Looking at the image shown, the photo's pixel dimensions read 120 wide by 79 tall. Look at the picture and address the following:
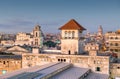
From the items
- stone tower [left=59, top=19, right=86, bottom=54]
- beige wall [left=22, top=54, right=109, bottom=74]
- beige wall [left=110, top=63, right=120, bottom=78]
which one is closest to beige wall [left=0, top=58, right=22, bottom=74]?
beige wall [left=22, top=54, right=109, bottom=74]

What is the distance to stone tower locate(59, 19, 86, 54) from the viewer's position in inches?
1565

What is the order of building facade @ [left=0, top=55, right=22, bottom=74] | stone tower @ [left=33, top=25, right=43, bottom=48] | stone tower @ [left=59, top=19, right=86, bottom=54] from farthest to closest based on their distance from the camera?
1. stone tower @ [left=33, top=25, right=43, bottom=48]
2. building facade @ [left=0, top=55, right=22, bottom=74]
3. stone tower @ [left=59, top=19, right=86, bottom=54]

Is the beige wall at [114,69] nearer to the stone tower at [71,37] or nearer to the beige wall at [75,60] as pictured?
the beige wall at [75,60]

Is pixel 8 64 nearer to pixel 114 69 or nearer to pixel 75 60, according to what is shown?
pixel 75 60

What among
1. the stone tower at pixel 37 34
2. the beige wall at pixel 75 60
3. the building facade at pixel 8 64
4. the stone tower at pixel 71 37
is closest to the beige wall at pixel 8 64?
the building facade at pixel 8 64

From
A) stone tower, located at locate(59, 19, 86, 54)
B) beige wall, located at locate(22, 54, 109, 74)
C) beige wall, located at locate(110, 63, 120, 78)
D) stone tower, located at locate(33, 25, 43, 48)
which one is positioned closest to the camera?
beige wall, located at locate(22, 54, 109, 74)

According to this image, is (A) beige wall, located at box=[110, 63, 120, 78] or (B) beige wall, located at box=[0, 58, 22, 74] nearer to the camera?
(A) beige wall, located at box=[110, 63, 120, 78]

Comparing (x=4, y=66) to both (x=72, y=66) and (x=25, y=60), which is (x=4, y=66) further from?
(x=72, y=66)

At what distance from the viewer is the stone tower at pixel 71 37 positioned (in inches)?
1565

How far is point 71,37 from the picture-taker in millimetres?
39844

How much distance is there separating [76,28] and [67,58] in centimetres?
482

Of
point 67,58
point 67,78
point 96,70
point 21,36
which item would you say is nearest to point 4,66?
point 67,58

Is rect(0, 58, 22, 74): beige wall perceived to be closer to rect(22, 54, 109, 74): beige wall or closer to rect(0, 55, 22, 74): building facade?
rect(0, 55, 22, 74): building facade

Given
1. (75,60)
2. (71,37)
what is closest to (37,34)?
(71,37)
